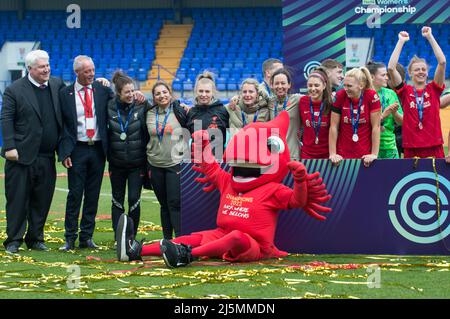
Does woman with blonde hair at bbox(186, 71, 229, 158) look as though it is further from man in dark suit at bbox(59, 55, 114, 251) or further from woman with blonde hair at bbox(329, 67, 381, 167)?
woman with blonde hair at bbox(329, 67, 381, 167)

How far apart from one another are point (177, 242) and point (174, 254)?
47 cm

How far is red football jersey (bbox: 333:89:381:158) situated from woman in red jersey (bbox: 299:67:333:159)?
0.11 m

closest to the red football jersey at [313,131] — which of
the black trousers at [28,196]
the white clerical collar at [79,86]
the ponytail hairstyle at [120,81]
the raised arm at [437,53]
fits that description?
the raised arm at [437,53]

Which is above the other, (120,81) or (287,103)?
(120,81)

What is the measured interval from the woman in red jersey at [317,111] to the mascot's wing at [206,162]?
0.92 metres

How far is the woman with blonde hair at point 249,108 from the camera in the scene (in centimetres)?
890

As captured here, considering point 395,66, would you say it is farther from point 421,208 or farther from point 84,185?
point 84,185

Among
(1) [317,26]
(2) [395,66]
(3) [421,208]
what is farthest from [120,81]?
(1) [317,26]

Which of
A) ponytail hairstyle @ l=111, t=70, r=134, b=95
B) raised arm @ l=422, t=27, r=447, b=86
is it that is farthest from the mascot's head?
raised arm @ l=422, t=27, r=447, b=86

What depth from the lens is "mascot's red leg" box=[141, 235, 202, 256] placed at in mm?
8062

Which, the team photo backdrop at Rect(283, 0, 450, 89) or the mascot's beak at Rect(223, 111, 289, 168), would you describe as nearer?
the mascot's beak at Rect(223, 111, 289, 168)

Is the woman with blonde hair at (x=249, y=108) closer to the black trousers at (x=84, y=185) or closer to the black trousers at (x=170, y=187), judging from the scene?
the black trousers at (x=170, y=187)

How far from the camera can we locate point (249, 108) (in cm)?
900
